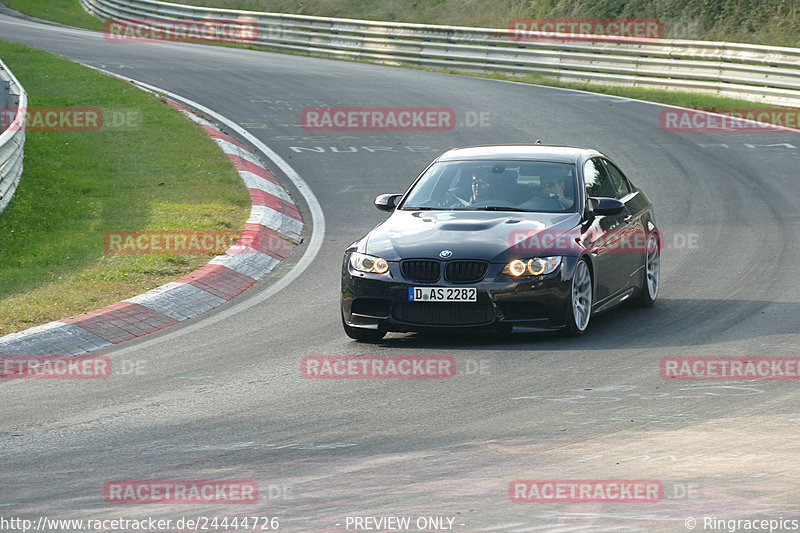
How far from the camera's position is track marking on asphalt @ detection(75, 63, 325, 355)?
10.4 m

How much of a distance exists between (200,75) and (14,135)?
1328 centimetres

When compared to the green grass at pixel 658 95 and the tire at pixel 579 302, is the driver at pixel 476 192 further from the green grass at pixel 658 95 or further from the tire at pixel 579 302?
the green grass at pixel 658 95

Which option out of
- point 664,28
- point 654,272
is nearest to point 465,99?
point 664,28

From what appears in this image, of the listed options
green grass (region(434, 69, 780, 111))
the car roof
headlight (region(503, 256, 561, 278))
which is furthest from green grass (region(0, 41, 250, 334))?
green grass (region(434, 69, 780, 111))

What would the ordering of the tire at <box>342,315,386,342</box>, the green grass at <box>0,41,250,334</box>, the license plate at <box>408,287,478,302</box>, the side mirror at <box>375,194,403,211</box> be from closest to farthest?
the license plate at <box>408,287,478,302</box> → the tire at <box>342,315,386,342</box> → the side mirror at <box>375,194,403,211</box> → the green grass at <box>0,41,250,334</box>

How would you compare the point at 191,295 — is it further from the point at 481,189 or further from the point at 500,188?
the point at 500,188

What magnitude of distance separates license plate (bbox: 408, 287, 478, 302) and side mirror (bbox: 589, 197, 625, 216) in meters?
1.62

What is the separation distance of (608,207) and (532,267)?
3.87 ft

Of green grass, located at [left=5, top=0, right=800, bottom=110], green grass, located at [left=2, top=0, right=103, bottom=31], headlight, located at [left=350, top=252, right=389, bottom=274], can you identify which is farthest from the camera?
green grass, located at [left=2, top=0, right=103, bottom=31]

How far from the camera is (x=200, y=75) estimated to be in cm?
2817

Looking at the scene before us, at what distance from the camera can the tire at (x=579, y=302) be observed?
9617mm

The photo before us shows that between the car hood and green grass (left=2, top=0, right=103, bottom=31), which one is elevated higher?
the car hood

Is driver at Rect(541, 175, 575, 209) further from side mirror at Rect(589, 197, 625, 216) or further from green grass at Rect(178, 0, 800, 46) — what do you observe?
green grass at Rect(178, 0, 800, 46)

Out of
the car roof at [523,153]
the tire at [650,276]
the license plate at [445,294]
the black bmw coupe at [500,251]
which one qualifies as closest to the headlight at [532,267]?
the black bmw coupe at [500,251]
